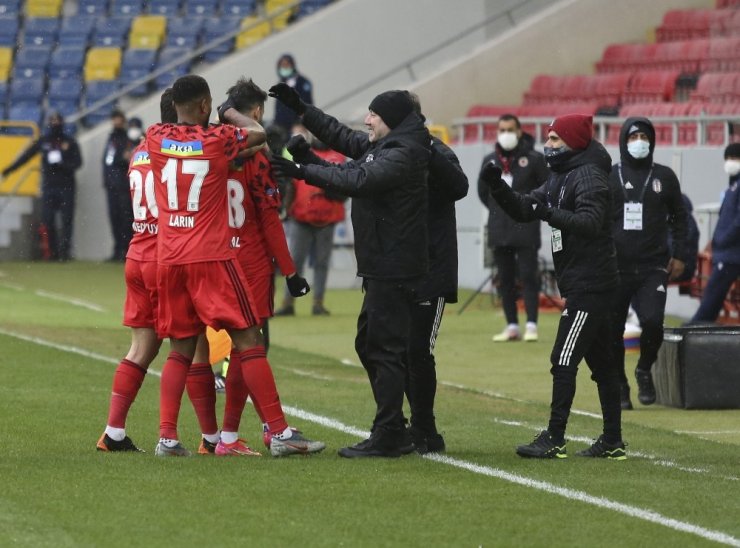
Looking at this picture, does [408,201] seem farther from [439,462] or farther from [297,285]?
[439,462]

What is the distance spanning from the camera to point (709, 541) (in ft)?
22.1

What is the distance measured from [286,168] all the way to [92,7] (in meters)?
24.9

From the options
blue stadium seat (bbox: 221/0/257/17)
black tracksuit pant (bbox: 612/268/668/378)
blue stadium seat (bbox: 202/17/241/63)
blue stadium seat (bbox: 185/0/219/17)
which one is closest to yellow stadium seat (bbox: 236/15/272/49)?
blue stadium seat (bbox: 202/17/241/63)

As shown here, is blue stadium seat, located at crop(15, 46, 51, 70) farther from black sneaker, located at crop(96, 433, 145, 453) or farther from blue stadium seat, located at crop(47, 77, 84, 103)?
black sneaker, located at crop(96, 433, 145, 453)

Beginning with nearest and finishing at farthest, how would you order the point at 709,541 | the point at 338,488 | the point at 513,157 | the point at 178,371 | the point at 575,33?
the point at 709,541
the point at 338,488
the point at 178,371
the point at 513,157
the point at 575,33

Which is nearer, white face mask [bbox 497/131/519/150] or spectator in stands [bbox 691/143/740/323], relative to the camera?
spectator in stands [bbox 691/143/740/323]

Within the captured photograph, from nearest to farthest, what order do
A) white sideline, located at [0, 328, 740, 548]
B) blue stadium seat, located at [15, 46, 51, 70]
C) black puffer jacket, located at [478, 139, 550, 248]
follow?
white sideline, located at [0, 328, 740, 548] < black puffer jacket, located at [478, 139, 550, 248] < blue stadium seat, located at [15, 46, 51, 70]

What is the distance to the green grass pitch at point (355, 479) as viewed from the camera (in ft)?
22.2

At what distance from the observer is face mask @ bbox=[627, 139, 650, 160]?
11.7 meters

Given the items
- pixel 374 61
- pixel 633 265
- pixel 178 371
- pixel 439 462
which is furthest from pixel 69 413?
pixel 374 61

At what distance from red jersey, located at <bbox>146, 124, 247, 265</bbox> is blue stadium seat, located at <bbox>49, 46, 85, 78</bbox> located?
23.2 metres

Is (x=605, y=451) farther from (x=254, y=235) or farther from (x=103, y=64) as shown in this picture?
(x=103, y=64)

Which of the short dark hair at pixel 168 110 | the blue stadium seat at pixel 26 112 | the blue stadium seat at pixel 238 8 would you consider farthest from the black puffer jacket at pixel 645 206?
the blue stadium seat at pixel 26 112

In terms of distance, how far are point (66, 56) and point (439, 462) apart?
23807mm
